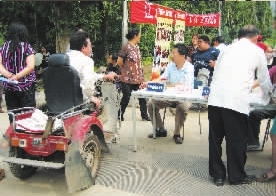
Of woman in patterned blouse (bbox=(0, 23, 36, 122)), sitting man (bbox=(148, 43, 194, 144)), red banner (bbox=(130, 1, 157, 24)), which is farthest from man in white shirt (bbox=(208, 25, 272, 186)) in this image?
red banner (bbox=(130, 1, 157, 24))

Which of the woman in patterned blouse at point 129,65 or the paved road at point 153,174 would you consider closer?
the paved road at point 153,174

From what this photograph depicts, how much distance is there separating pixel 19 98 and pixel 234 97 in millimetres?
2551

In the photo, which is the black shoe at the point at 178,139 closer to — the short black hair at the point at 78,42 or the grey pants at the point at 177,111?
the grey pants at the point at 177,111

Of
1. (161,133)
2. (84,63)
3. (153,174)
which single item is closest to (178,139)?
(161,133)

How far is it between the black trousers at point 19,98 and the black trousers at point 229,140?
218cm

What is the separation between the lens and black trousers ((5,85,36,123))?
17.1 ft

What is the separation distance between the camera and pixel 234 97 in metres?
4.54

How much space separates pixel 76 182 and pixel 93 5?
33.1ft

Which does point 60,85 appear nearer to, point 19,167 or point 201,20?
point 19,167

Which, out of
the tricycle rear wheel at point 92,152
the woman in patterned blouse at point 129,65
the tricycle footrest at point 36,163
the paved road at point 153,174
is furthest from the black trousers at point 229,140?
the woman in patterned blouse at point 129,65

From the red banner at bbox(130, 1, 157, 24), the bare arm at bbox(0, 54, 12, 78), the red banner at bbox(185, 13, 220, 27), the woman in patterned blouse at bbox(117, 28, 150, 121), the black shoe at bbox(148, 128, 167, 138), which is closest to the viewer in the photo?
the bare arm at bbox(0, 54, 12, 78)

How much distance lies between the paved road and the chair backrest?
89cm

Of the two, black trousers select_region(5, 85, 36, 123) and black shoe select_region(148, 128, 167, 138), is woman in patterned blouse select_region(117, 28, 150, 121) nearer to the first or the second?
black shoe select_region(148, 128, 167, 138)

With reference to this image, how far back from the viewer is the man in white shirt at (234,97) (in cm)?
453
